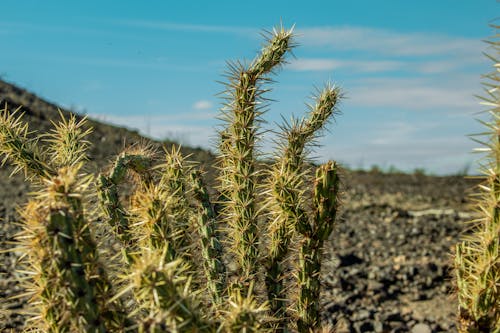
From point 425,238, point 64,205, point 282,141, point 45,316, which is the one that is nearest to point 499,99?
point 282,141

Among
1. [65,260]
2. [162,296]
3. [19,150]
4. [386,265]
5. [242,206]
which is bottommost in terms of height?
[386,265]

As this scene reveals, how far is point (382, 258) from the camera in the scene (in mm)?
8406

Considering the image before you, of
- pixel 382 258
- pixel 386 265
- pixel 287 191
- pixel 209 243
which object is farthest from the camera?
pixel 382 258

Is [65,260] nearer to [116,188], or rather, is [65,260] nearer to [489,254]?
[116,188]

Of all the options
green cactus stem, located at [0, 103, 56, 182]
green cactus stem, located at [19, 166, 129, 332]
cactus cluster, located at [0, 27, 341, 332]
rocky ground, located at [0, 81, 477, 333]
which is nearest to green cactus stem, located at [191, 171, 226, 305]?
cactus cluster, located at [0, 27, 341, 332]

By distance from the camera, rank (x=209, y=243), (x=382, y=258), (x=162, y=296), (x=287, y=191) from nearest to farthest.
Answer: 1. (x=162, y=296)
2. (x=287, y=191)
3. (x=209, y=243)
4. (x=382, y=258)

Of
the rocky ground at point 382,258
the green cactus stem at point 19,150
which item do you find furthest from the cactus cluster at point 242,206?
the rocky ground at point 382,258

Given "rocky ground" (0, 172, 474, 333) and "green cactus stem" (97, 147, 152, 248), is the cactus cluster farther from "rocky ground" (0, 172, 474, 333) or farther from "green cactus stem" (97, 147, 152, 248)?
"rocky ground" (0, 172, 474, 333)

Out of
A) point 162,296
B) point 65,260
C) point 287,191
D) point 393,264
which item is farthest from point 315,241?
point 393,264

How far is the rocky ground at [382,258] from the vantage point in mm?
6227

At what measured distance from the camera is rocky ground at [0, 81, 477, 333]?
6227mm

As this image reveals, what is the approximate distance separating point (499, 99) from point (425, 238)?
6.57 m

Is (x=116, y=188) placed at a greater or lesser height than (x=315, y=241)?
greater

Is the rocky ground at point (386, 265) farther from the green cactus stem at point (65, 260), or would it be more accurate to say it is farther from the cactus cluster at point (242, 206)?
the green cactus stem at point (65, 260)
